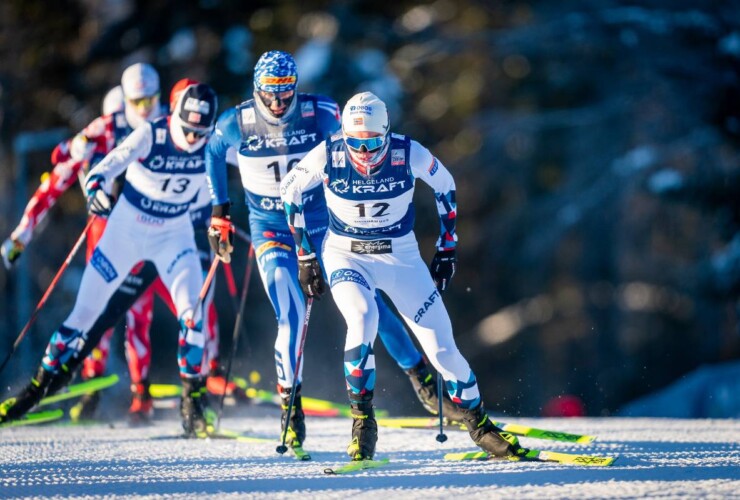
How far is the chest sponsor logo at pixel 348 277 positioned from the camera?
862 centimetres

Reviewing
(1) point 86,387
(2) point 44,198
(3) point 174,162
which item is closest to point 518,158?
(1) point 86,387

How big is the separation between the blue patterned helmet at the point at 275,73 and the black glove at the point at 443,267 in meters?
1.63

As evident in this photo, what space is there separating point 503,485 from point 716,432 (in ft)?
12.1

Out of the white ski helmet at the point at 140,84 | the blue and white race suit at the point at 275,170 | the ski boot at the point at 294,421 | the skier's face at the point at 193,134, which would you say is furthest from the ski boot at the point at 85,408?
the ski boot at the point at 294,421

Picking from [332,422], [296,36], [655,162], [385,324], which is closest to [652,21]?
[655,162]

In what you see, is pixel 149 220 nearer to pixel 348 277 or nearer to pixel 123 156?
pixel 123 156

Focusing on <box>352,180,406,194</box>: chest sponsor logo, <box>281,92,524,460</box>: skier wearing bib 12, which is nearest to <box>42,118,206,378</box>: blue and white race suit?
<box>281,92,524,460</box>: skier wearing bib 12

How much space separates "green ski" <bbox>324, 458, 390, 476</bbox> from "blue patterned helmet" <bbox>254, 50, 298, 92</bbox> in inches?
105

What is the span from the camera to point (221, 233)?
32.3 feet

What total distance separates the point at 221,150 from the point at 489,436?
9.46 feet

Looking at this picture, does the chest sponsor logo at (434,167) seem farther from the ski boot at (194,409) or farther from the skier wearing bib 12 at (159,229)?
the ski boot at (194,409)

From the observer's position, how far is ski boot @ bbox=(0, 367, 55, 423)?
34.4ft

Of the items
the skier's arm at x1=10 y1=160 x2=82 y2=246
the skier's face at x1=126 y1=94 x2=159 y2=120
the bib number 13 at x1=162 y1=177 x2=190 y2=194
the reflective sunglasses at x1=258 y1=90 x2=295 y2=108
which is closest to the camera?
the reflective sunglasses at x1=258 y1=90 x2=295 y2=108

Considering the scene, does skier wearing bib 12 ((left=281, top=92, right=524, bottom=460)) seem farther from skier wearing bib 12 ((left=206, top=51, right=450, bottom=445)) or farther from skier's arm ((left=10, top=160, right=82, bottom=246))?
skier's arm ((left=10, top=160, right=82, bottom=246))
